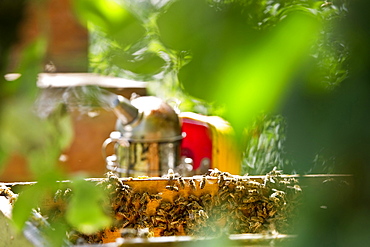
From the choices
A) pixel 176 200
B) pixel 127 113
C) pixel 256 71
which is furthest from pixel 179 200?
pixel 256 71

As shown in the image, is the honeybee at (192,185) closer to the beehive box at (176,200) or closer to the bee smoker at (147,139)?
the beehive box at (176,200)

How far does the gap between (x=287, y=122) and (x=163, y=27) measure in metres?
0.04

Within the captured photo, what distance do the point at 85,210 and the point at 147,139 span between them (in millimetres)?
1459

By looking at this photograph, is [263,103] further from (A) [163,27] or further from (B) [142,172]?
(B) [142,172]

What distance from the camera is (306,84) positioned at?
0.48 ft

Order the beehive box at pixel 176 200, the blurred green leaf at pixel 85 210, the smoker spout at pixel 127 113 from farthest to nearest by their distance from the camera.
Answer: the smoker spout at pixel 127 113, the beehive box at pixel 176 200, the blurred green leaf at pixel 85 210

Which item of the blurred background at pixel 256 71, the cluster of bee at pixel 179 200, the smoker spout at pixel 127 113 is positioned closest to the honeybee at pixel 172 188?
the cluster of bee at pixel 179 200

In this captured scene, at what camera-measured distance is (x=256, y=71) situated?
0.14 m

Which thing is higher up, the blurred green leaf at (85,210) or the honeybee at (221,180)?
the blurred green leaf at (85,210)

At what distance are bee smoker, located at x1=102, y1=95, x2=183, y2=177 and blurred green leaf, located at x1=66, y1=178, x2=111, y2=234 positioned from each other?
1.42 metres

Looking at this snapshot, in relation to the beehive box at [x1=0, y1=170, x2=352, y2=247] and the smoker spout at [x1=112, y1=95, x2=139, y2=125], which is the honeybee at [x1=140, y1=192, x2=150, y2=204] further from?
the smoker spout at [x1=112, y1=95, x2=139, y2=125]

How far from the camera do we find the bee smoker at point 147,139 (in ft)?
5.17

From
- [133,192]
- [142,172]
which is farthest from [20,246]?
[142,172]

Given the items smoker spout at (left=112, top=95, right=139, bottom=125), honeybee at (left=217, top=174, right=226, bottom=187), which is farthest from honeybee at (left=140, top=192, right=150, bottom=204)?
smoker spout at (left=112, top=95, right=139, bottom=125)
